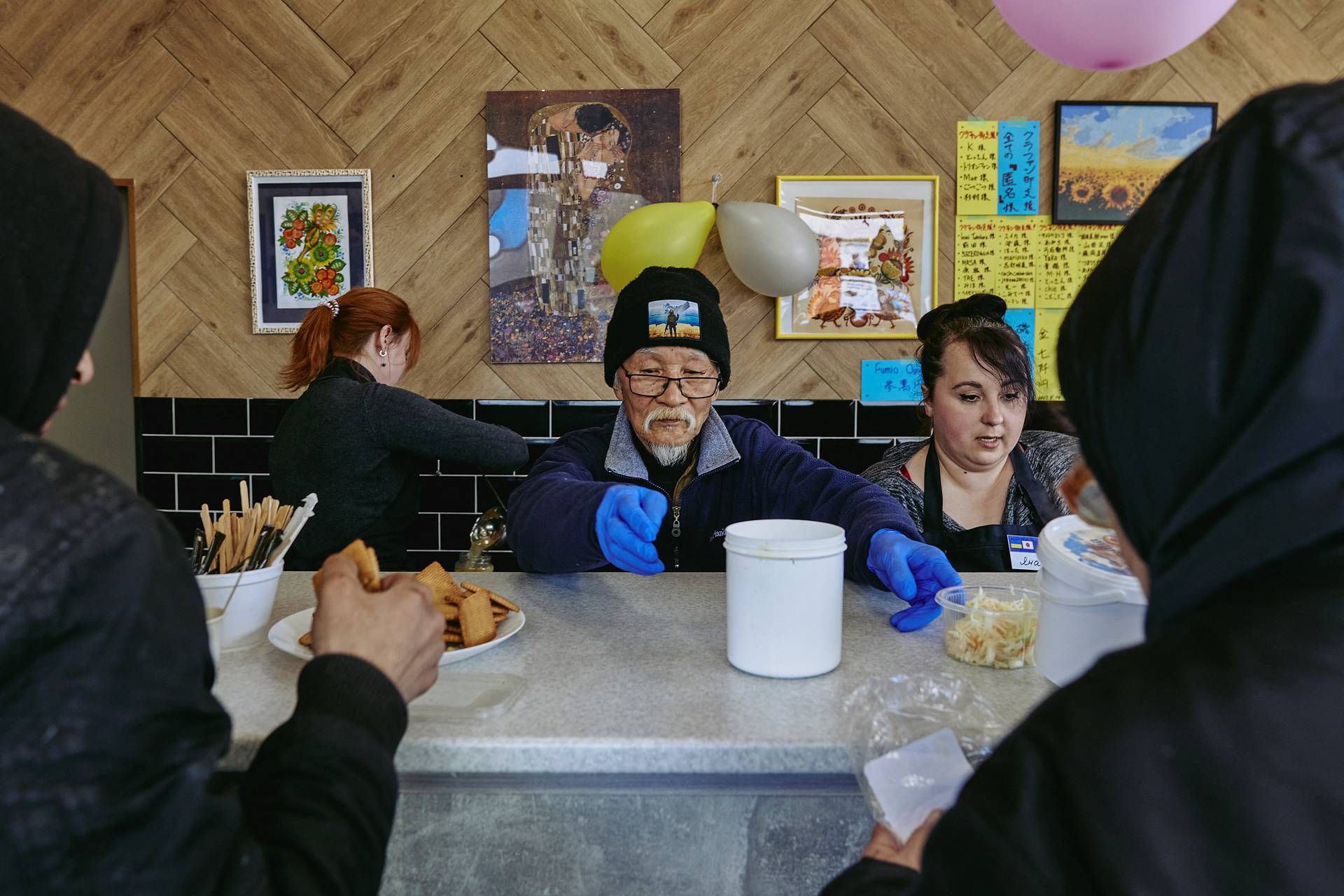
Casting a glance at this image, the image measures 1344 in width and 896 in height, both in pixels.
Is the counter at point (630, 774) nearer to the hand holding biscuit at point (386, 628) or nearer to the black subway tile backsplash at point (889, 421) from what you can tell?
the hand holding biscuit at point (386, 628)

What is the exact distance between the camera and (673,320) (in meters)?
2.03

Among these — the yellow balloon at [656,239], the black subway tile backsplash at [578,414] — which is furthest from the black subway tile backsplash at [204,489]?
the yellow balloon at [656,239]

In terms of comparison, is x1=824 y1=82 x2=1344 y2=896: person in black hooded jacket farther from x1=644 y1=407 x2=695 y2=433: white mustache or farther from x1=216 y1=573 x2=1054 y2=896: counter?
x1=644 y1=407 x2=695 y2=433: white mustache

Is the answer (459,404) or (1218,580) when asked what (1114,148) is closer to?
(459,404)

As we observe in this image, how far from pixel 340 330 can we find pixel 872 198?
1.86 meters

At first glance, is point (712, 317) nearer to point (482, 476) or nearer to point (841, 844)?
point (841, 844)

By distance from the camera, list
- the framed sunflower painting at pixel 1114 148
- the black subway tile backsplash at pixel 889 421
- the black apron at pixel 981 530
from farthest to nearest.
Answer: the black subway tile backsplash at pixel 889 421 → the framed sunflower painting at pixel 1114 148 → the black apron at pixel 981 530

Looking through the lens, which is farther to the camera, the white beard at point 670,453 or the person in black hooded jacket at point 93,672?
the white beard at point 670,453

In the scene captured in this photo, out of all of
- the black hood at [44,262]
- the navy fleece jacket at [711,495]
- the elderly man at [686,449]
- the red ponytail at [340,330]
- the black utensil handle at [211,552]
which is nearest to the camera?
the black hood at [44,262]

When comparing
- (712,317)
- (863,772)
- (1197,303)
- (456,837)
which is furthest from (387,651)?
(712,317)

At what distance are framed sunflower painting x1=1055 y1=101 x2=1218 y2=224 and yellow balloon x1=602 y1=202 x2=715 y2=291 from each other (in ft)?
4.30

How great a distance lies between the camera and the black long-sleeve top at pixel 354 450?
242cm

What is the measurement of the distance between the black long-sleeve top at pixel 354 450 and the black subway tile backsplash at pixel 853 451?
1.34 m

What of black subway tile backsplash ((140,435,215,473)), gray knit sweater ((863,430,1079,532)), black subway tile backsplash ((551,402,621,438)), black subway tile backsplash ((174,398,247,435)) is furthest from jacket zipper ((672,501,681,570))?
black subway tile backsplash ((140,435,215,473))
